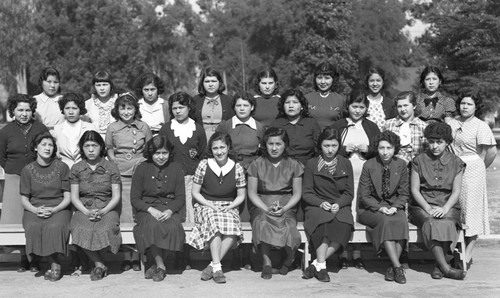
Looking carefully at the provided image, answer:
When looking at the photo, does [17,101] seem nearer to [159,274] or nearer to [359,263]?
[159,274]

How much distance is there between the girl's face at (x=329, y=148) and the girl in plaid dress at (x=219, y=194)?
0.83 meters

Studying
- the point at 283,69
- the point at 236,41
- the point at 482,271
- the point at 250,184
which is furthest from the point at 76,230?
the point at 236,41

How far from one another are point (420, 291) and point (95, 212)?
300 centimetres

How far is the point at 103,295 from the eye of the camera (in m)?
5.74

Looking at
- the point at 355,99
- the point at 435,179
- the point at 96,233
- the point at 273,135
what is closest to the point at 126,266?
the point at 96,233

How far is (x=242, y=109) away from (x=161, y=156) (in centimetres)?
107

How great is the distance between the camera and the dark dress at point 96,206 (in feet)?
20.5

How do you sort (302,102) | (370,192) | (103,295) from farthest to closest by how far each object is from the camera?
(302,102) < (370,192) < (103,295)

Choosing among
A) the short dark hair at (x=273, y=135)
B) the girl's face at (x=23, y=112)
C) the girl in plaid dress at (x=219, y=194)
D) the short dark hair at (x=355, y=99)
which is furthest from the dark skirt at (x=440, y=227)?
the girl's face at (x=23, y=112)

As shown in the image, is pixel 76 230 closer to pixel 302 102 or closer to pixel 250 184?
pixel 250 184

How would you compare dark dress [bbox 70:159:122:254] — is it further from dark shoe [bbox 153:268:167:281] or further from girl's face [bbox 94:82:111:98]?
girl's face [bbox 94:82:111:98]

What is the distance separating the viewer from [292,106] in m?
7.07

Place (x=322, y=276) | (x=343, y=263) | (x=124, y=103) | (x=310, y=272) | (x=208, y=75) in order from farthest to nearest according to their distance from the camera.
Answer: (x=208, y=75) < (x=124, y=103) < (x=343, y=263) < (x=310, y=272) < (x=322, y=276)

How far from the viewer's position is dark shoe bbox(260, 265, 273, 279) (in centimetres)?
632
